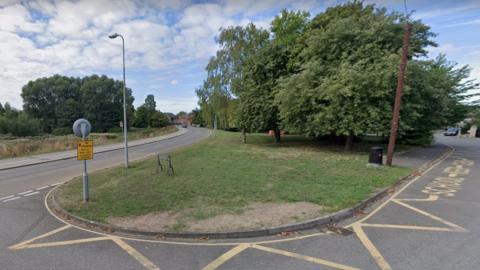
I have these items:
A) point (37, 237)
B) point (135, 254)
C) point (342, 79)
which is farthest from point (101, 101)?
point (135, 254)

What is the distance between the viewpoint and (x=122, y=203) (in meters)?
6.15

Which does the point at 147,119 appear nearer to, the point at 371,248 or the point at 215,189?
the point at 215,189

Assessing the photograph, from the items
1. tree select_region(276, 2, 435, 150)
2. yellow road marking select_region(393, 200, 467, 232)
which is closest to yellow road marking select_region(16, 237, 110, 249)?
yellow road marking select_region(393, 200, 467, 232)

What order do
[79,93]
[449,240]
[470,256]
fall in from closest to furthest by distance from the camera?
[470,256], [449,240], [79,93]

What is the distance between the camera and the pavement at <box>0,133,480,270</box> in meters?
3.58

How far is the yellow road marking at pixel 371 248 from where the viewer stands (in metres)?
3.49

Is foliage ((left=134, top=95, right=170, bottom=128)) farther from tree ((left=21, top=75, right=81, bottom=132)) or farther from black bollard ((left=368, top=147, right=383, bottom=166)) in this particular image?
black bollard ((left=368, top=147, right=383, bottom=166))

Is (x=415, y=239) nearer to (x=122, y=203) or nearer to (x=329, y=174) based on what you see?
(x=329, y=174)

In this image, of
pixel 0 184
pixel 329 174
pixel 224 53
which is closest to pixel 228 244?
pixel 329 174

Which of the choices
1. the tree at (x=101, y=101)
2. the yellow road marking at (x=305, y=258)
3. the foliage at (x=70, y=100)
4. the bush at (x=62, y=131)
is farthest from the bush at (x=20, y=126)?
the yellow road marking at (x=305, y=258)

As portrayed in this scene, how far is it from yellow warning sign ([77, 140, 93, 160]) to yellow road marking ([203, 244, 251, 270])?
4.56m

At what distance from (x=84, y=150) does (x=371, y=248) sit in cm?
666

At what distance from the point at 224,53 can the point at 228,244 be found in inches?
890

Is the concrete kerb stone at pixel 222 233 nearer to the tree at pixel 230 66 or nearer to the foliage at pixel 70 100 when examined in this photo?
the tree at pixel 230 66
